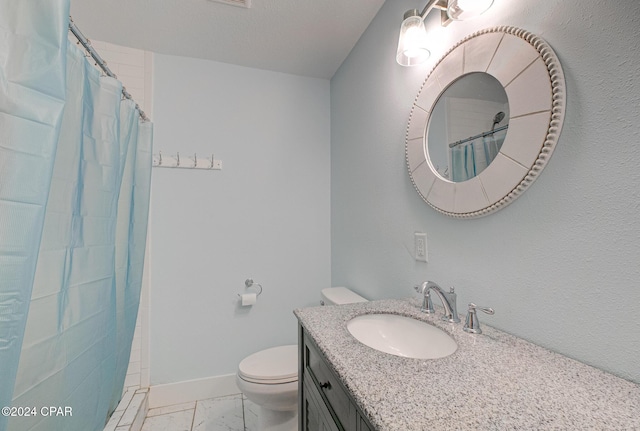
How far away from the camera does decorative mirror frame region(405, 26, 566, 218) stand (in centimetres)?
71

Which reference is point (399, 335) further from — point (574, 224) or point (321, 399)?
point (574, 224)

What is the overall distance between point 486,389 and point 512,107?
29.1 inches

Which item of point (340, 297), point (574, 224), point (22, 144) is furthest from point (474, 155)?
point (22, 144)

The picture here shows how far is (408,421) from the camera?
1.57 ft

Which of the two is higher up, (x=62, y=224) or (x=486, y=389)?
(x=62, y=224)

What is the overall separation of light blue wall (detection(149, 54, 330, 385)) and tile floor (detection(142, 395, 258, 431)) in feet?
0.57

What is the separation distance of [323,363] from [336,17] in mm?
1770

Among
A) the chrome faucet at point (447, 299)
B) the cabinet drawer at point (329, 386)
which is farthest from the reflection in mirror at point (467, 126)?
the cabinet drawer at point (329, 386)

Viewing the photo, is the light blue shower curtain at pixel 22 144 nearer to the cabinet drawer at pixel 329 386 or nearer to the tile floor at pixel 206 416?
the cabinet drawer at pixel 329 386

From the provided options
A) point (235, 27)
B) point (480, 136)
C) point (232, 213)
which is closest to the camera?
point (480, 136)

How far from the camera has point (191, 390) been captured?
186 centimetres

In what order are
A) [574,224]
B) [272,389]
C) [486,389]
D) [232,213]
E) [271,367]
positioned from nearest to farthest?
[486,389], [574,224], [272,389], [271,367], [232,213]

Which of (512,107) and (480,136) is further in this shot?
(480,136)

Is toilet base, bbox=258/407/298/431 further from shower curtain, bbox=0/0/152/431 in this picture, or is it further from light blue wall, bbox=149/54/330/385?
shower curtain, bbox=0/0/152/431
